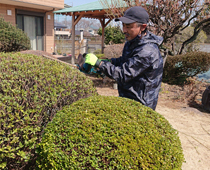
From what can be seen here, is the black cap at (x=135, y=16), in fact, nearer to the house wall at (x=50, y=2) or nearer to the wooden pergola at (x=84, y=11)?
the wooden pergola at (x=84, y=11)

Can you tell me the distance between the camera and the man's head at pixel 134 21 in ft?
7.06

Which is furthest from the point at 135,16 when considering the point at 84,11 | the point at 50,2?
the point at 50,2

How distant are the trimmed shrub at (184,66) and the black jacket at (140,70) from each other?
722 centimetres

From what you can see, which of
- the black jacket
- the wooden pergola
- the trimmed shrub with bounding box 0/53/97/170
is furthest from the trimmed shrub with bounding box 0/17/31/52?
the black jacket

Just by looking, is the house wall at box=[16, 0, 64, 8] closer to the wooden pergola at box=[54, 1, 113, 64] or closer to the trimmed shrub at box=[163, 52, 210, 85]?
the wooden pergola at box=[54, 1, 113, 64]

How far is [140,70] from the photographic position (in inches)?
84.6

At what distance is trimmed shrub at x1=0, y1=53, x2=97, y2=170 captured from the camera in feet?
5.98

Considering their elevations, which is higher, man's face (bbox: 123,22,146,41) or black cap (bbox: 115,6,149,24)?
black cap (bbox: 115,6,149,24)

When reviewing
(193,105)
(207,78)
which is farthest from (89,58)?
(207,78)

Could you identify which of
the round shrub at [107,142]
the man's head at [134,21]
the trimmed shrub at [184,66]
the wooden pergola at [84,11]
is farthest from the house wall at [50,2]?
the round shrub at [107,142]

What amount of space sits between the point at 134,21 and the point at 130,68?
0.50 m

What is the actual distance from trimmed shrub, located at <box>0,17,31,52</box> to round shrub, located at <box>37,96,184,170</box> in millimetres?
7215

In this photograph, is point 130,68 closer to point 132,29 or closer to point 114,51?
point 132,29

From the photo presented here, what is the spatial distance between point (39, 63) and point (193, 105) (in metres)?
5.62
